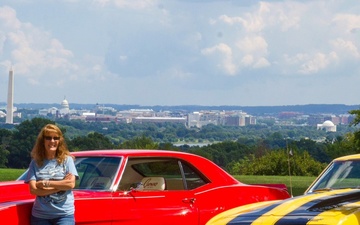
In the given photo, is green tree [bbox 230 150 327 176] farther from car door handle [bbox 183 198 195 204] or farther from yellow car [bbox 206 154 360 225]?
yellow car [bbox 206 154 360 225]

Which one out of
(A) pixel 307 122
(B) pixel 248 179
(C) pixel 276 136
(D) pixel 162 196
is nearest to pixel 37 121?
(B) pixel 248 179

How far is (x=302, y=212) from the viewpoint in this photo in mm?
5395

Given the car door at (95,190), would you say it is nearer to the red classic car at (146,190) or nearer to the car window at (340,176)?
the red classic car at (146,190)

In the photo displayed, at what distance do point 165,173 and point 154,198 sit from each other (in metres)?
0.53

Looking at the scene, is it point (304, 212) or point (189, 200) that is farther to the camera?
point (189, 200)

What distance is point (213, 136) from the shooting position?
135750mm

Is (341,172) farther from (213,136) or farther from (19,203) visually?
(213,136)

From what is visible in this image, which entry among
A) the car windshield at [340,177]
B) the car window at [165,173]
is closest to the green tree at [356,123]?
the car window at [165,173]

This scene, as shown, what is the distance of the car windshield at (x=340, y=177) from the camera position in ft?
25.1

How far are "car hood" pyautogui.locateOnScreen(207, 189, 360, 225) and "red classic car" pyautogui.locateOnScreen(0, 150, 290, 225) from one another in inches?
100.0

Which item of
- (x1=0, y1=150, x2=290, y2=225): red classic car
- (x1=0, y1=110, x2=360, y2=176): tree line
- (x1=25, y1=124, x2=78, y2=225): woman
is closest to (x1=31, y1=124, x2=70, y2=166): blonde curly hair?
(x1=25, y1=124, x2=78, y2=225): woman

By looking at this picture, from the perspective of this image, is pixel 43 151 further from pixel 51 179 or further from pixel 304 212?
pixel 304 212

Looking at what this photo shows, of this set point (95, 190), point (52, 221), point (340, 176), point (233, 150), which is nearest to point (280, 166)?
point (233, 150)

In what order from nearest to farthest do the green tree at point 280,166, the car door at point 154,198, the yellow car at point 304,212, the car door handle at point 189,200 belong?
the yellow car at point 304,212 < the car door at point 154,198 < the car door handle at point 189,200 < the green tree at point 280,166
